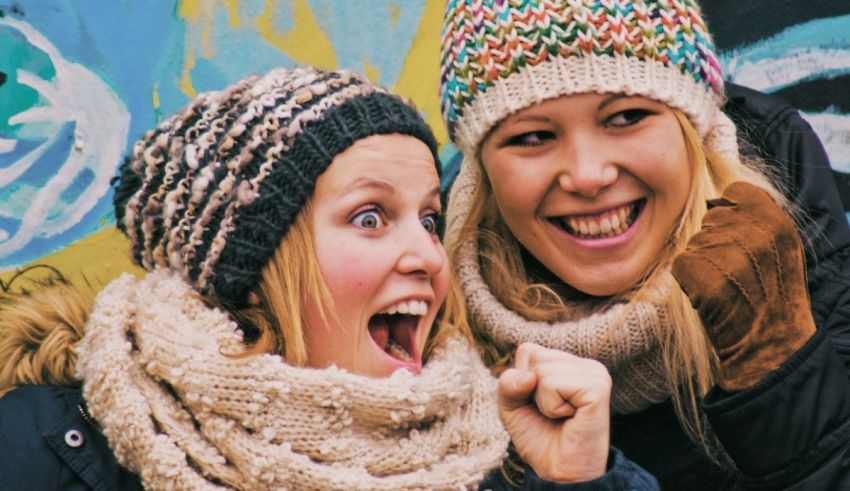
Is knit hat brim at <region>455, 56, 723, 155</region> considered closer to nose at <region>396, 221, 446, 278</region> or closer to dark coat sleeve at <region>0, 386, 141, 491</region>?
nose at <region>396, 221, 446, 278</region>

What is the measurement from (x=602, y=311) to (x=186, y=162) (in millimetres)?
1154

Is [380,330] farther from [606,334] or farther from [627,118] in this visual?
[627,118]

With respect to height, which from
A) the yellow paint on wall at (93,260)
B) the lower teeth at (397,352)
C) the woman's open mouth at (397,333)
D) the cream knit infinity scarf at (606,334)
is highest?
the woman's open mouth at (397,333)

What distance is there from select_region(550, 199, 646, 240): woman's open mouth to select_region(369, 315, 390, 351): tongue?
0.61 metres

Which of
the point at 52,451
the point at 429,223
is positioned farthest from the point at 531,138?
the point at 52,451

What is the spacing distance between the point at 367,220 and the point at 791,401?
1023 millimetres

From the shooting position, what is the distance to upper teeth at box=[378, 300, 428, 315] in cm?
244

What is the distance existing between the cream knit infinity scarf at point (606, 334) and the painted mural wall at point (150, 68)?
881 millimetres

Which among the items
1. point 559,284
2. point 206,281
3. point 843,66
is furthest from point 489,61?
point 843,66

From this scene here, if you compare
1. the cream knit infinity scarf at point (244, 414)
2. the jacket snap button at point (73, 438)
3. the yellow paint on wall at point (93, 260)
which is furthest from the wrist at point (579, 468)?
the yellow paint on wall at point (93, 260)

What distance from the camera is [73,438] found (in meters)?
2.36

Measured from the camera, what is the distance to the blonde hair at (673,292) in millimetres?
2723

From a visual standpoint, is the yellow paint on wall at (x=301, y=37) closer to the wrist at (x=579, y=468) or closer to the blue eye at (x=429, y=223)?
the blue eye at (x=429, y=223)

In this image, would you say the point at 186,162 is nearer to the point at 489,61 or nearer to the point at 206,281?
the point at 206,281
